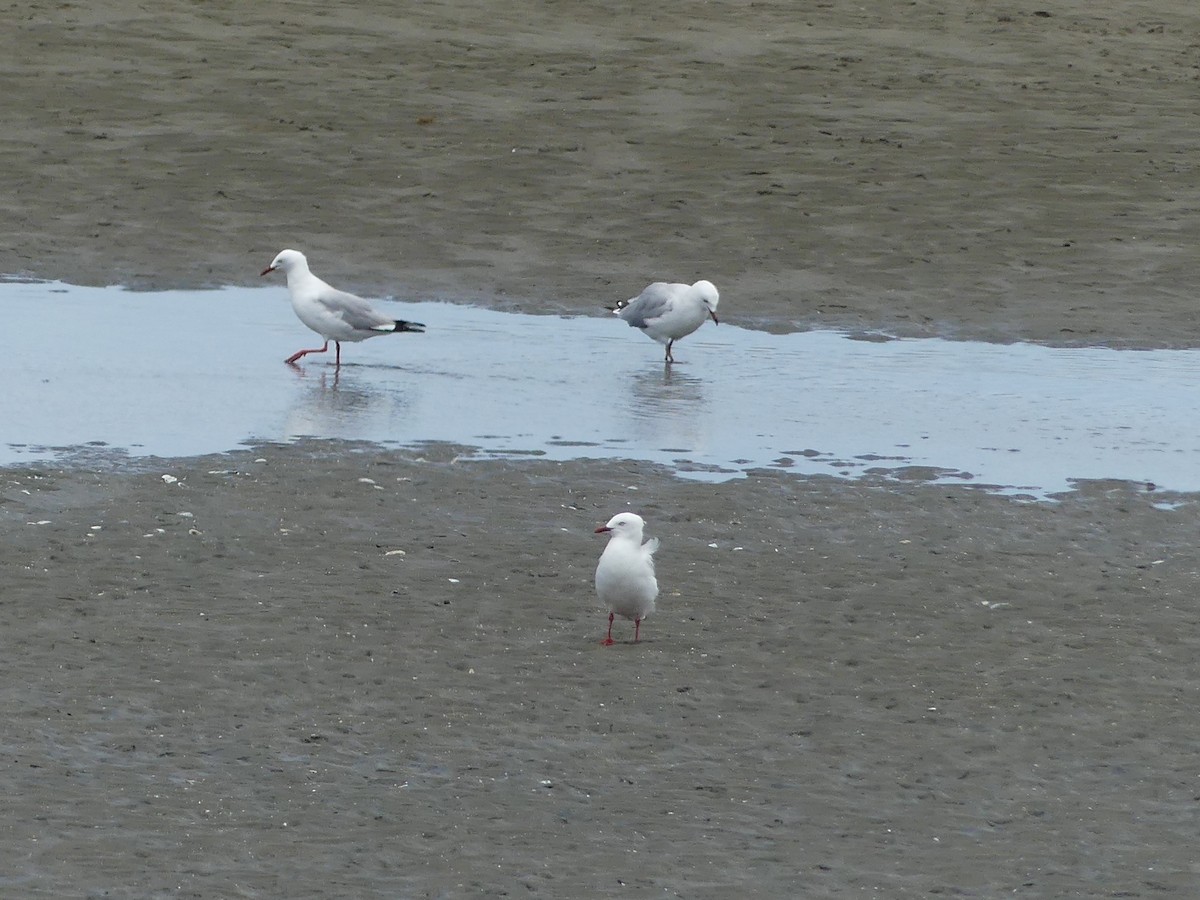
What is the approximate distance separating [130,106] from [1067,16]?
11.6 metres

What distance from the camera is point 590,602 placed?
31.9 ft

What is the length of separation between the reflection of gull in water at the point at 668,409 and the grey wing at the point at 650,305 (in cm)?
41

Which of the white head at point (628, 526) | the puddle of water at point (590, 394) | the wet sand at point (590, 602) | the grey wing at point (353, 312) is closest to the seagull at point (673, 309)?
the puddle of water at point (590, 394)

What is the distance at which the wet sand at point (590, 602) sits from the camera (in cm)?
710

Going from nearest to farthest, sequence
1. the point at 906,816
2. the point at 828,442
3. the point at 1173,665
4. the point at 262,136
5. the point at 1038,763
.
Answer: the point at 906,816
the point at 1038,763
the point at 1173,665
the point at 828,442
the point at 262,136

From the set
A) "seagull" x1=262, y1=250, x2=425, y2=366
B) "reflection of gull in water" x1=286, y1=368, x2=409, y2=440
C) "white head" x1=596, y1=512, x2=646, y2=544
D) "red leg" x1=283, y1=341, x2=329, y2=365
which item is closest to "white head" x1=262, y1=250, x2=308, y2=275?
"seagull" x1=262, y1=250, x2=425, y2=366

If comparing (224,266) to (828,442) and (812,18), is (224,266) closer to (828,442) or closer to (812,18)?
(828,442)

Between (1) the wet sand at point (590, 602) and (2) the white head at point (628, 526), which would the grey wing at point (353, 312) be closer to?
(1) the wet sand at point (590, 602)

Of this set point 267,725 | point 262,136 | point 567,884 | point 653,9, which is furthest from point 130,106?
point 567,884

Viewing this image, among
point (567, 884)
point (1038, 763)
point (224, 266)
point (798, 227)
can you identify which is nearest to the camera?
point (567, 884)

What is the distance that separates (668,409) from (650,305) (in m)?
2.00

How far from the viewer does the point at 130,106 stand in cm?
2264

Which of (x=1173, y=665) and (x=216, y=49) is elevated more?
(x=216, y=49)

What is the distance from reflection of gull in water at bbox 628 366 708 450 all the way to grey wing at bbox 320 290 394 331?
72.6 inches
